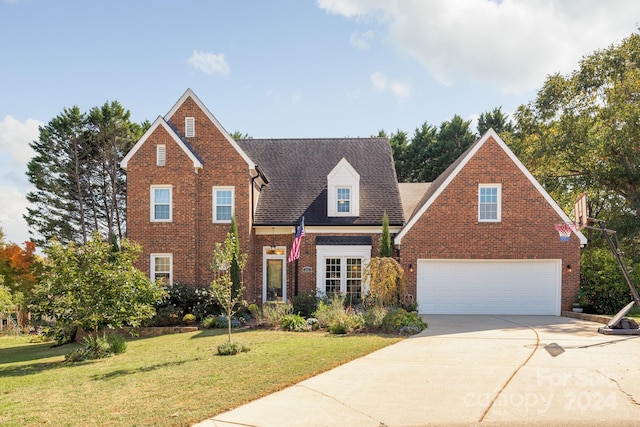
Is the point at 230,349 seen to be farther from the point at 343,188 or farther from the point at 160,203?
the point at 343,188

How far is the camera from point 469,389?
806 centimetres

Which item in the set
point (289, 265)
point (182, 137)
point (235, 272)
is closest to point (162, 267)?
point (235, 272)

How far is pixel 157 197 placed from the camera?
2061 cm

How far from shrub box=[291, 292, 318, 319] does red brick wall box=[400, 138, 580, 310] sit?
13.0 ft

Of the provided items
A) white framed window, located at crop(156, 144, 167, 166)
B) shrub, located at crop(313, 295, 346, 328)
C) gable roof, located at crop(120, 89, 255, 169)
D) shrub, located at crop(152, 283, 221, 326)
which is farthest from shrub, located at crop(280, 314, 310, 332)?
white framed window, located at crop(156, 144, 167, 166)

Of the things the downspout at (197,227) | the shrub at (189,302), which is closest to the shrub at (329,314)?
the shrub at (189,302)

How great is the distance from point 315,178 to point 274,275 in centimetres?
502

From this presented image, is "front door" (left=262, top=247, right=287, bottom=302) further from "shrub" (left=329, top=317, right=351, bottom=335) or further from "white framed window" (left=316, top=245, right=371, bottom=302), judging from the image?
"shrub" (left=329, top=317, right=351, bottom=335)

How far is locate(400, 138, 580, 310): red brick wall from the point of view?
63.4ft

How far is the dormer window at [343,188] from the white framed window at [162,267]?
691cm

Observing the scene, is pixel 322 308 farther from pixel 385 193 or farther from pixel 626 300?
pixel 626 300

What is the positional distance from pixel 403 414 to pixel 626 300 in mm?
15822

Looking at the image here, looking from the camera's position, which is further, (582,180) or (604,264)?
(582,180)

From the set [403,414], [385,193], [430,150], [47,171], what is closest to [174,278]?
[385,193]
